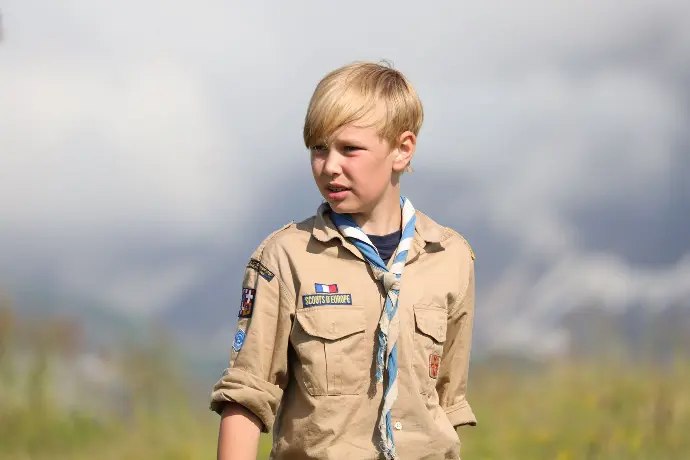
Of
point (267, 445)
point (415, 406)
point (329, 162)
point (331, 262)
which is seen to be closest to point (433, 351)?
point (415, 406)

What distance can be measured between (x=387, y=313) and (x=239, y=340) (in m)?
0.50

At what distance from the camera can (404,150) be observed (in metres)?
3.80

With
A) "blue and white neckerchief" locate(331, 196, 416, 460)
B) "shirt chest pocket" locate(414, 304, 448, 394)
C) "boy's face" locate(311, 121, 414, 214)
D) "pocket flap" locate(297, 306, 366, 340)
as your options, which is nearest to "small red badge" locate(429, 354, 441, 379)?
"shirt chest pocket" locate(414, 304, 448, 394)

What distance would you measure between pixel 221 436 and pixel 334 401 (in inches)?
15.2

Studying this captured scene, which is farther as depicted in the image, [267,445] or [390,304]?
[267,445]

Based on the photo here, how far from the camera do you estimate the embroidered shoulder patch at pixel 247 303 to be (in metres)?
3.66

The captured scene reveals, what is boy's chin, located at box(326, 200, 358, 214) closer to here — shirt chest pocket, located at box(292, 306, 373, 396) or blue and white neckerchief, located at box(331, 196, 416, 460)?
blue and white neckerchief, located at box(331, 196, 416, 460)

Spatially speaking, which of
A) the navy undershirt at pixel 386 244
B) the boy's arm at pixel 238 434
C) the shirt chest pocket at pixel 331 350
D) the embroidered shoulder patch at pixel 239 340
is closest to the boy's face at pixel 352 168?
the navy undershirt at pixel 386 244

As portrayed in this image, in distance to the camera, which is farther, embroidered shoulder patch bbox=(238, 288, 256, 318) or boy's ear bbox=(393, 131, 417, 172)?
boy's ear bbox=(393, 131, 417, 172)

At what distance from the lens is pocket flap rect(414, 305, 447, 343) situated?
3.73 metres

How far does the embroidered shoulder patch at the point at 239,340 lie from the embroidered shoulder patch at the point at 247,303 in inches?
2.3

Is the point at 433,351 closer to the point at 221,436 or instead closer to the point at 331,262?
the point at 331,262

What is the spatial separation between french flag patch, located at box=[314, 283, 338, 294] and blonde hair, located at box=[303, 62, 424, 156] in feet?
1.52

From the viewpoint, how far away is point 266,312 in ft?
11.9
